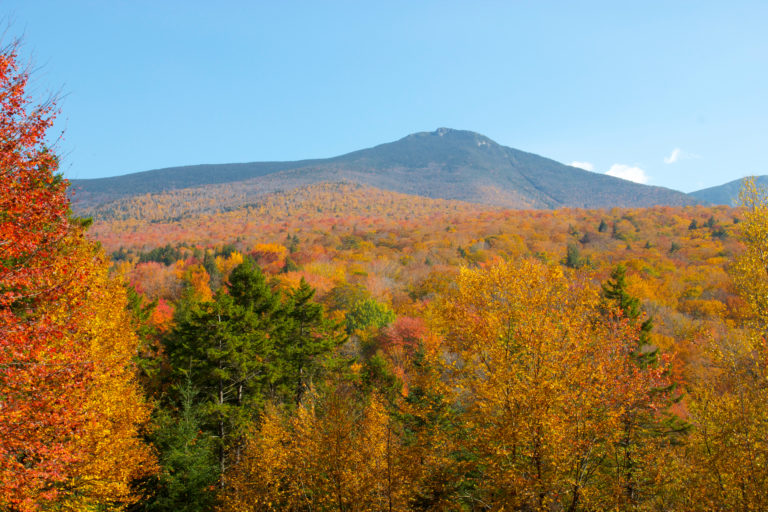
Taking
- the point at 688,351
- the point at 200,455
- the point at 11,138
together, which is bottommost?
the point at 688,351

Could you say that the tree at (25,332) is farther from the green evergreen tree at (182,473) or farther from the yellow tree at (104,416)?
the green evergreen tree at (182,473)

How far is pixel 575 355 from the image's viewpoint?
11.6 meters

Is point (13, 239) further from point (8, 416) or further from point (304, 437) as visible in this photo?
point (304, 437)

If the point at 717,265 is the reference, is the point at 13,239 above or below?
above

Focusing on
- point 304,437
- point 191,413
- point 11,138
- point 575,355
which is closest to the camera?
point 11,138

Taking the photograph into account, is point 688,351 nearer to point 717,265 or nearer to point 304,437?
point 717,265

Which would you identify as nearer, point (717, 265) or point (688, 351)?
point (688, 351)

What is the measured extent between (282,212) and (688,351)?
164 meters

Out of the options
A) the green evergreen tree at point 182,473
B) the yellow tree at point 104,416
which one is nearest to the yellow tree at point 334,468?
the green evergreen tree at point 182,473

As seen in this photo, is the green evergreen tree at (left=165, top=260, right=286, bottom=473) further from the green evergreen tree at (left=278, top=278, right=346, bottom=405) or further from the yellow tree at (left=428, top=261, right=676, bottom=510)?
the yellow tree at (left=428, top=261, right=676, bottom=510)

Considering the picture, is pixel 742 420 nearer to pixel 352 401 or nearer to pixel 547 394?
pixel 547 394

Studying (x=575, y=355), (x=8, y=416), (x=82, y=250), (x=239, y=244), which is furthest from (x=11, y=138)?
(x=239, y=244)

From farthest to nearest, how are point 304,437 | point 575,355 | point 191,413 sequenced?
1. point 191,413
2. point 304,437
3. point 575,355

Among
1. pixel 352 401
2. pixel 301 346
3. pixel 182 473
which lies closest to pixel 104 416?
pixel 182 473
